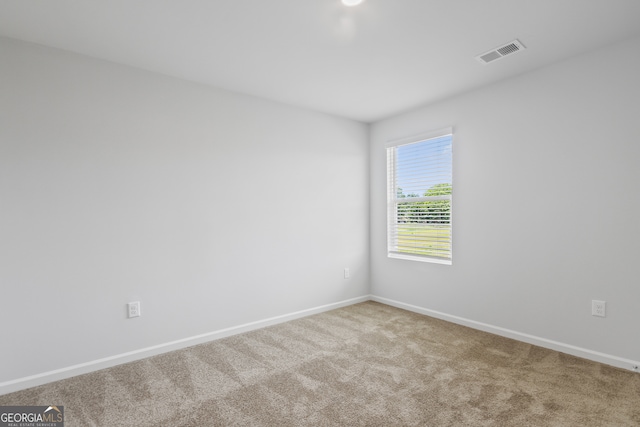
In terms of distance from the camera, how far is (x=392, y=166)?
14.1 feet

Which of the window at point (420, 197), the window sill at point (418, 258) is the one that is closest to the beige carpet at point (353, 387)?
the window sill at point (418, 258)

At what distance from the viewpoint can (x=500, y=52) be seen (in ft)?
8.44

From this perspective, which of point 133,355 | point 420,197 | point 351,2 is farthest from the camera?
point 420,197

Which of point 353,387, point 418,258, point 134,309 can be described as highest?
point 418,258

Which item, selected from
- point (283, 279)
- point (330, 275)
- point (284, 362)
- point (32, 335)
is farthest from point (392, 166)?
point (32, 335)

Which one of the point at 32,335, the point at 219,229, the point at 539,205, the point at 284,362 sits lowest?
the point at 284,362

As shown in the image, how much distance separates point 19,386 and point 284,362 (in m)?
1.85

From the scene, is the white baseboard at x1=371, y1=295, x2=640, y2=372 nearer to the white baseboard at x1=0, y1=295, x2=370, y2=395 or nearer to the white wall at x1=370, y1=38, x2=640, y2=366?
the white wall at x1=370, y1=38, x2=640, y2=366

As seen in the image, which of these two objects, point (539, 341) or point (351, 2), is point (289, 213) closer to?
point (351, 2)

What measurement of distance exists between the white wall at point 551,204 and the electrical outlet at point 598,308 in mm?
30

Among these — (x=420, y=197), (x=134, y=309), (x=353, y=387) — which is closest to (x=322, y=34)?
(x=420, y=197)

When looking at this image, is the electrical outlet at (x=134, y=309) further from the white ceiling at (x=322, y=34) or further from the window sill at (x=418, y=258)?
the window sill at (x=418, y=258)

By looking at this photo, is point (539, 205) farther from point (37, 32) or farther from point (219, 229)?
point (37, 32)

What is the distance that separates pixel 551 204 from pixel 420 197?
1.39 meters
